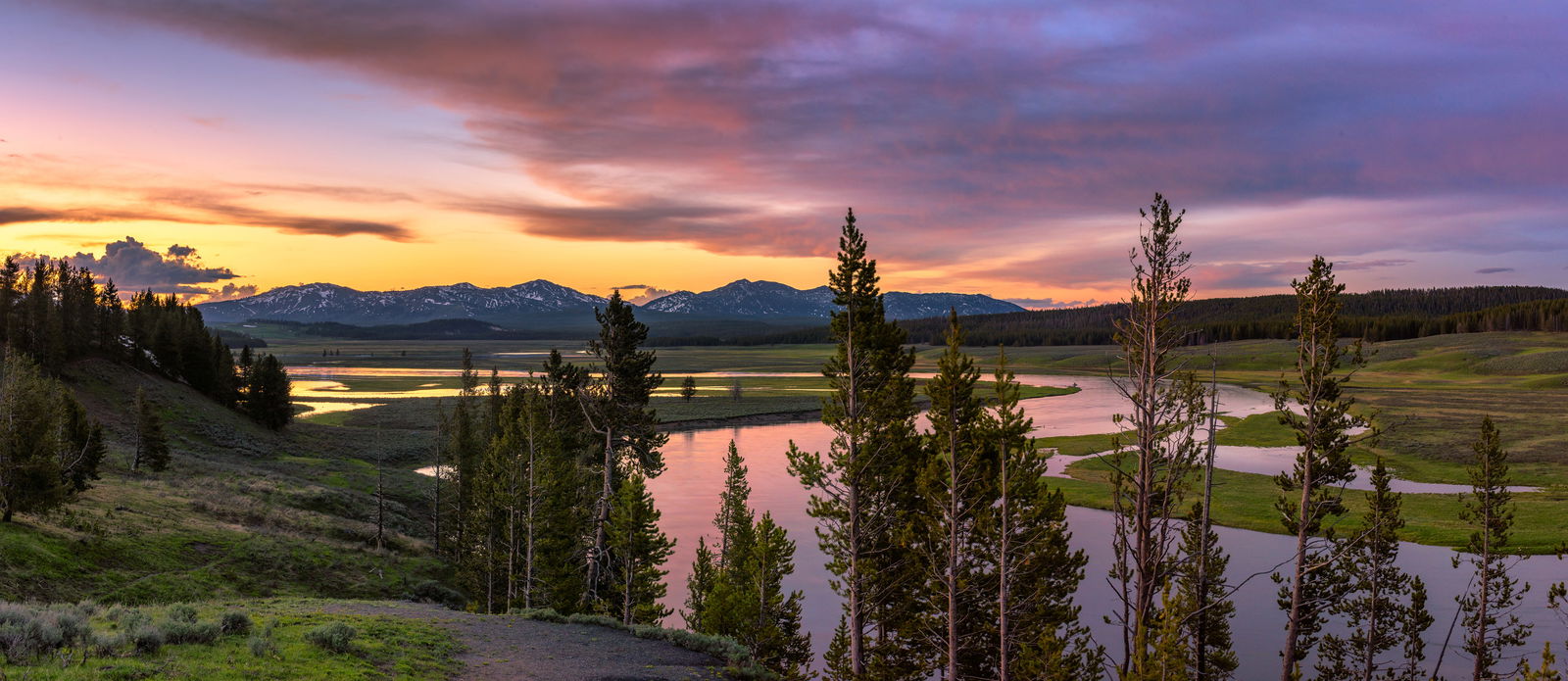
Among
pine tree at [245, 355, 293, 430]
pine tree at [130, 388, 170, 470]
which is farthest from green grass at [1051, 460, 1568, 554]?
pine tree at [245, 355, 293, 430]

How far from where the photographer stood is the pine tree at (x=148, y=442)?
59.3m

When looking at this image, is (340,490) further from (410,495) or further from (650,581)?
(650,581)

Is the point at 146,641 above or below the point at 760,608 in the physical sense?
above

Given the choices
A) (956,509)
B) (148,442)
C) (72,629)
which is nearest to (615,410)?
(956,509)

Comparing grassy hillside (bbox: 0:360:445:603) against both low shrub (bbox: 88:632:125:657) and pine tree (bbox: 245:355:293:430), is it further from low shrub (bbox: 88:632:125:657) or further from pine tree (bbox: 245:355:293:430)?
low shrub (bbox: 88:632:125:657)

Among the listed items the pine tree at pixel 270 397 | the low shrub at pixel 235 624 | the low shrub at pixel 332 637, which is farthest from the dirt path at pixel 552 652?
the pine tree at pixel 270 397

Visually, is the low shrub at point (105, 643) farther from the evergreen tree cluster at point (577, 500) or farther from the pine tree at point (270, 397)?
the pine tree at point (270, 397)

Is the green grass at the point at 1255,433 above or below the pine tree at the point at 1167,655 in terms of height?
below

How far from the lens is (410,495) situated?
66562mm

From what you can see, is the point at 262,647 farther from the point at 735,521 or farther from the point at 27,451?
the point at 27,451

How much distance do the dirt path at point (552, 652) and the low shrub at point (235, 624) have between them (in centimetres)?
538

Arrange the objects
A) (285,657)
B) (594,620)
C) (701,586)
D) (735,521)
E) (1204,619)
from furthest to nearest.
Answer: (735,521) → (701,586) → (594,620) → (1204,619) → (285,657)

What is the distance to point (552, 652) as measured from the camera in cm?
2527

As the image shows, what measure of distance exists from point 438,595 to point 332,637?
84.0ft
